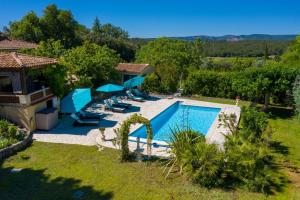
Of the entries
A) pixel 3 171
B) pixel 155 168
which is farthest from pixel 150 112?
pixel 3 171

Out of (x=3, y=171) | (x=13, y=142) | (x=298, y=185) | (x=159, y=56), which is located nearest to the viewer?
(x=298, y=185)

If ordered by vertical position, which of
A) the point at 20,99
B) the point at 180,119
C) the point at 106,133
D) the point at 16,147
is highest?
the point at 20,99

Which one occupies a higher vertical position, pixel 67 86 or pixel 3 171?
pixel 67 86

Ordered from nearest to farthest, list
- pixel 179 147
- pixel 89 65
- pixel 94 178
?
pixel 94 178
pixel 179 147
pixel 89 65

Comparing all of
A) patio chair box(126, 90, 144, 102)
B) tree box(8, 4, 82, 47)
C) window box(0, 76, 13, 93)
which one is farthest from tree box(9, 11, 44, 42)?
window box(0, 76, 13, 93)

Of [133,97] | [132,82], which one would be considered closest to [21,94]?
[132,82]

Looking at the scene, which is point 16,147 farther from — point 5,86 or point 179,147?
point 179,147

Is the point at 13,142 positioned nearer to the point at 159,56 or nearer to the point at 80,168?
the point at 80,168
